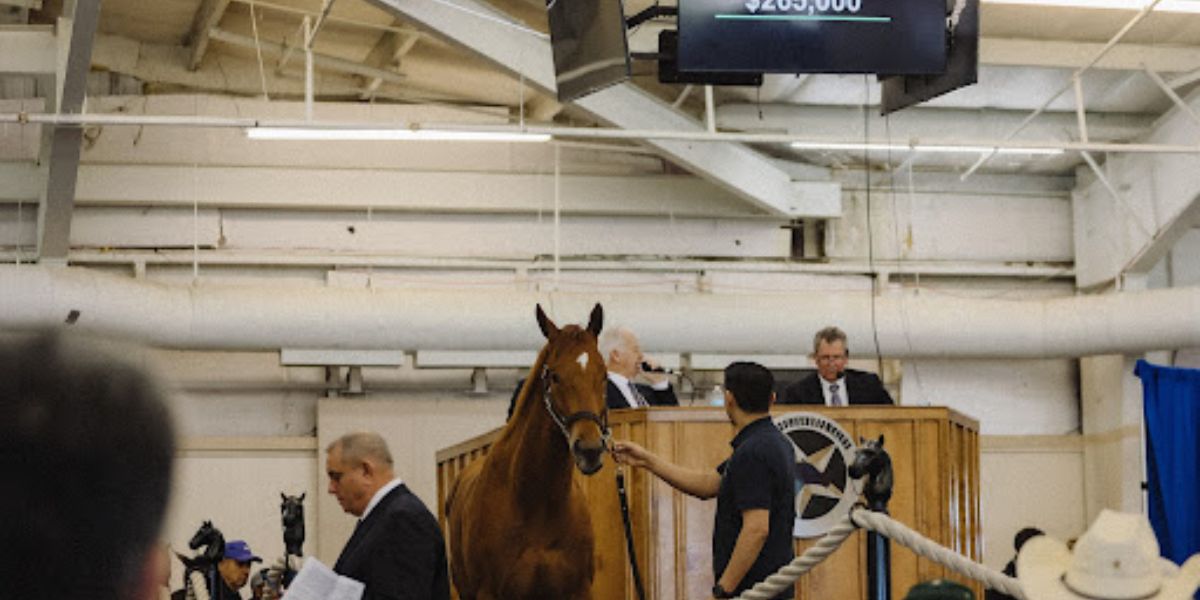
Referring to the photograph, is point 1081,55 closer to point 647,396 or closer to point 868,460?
point 647,396

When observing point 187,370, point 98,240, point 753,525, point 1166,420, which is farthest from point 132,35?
point 753,525

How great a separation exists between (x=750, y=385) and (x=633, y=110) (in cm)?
754

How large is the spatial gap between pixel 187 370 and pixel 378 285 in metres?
1.65

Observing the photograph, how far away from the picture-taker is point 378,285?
15008 millimetres

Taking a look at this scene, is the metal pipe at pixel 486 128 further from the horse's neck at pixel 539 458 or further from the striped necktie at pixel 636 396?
the horse's neck at pixel 539 458

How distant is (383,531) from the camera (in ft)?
18.5

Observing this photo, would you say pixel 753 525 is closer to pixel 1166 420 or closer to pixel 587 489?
pixel 587 489

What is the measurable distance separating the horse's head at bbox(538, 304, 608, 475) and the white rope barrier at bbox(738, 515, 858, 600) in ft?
7.21

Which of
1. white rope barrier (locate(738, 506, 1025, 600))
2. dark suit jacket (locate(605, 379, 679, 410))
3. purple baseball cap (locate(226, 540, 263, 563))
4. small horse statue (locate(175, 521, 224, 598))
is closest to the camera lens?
white rope barrier (locate(738, 506, 1025, 600))

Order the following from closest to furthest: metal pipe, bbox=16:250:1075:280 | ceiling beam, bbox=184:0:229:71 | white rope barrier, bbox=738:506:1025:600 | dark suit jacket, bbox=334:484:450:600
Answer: white rope barrier, bbox=738:506:1025:600 < dark suit jacket, bbox=334:484:450:600 < ceiling beam, bbox=184:0:229:71 < metal pipe, bbox=16:250:1075:280

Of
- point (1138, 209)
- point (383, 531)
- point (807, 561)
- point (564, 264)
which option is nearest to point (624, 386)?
point (383, 531)

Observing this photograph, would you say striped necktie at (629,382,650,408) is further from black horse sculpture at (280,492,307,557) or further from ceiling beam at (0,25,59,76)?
ceiling beam at (0,25,59,76)

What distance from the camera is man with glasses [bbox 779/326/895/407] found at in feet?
31.5

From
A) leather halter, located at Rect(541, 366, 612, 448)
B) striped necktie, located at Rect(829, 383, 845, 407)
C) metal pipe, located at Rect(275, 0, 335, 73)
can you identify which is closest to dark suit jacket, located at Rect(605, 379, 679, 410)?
striped necktie, located at Rect(829, 383, 845, 407)
